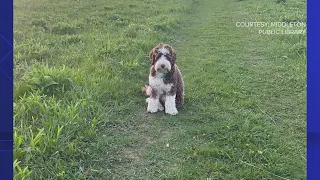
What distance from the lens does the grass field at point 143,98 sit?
1.92 meters

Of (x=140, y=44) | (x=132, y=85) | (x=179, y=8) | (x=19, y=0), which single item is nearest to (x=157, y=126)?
(x=132, y=85)

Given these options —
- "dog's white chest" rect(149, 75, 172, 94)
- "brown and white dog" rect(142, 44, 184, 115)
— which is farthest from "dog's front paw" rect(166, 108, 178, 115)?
"dog's white chest" rect(149, 75, 172, 94)

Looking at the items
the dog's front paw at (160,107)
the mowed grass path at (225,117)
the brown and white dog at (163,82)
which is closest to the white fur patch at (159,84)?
the brown and white dog at (163,82)

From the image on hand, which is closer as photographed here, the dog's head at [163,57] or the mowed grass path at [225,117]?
the mowed grass path at [225,117]

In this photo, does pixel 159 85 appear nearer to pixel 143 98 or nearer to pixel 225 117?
pixel 143 98

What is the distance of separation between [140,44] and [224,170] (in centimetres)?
74

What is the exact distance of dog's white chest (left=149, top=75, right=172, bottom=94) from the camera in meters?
2.37

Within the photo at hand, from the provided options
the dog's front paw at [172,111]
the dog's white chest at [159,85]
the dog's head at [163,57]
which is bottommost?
the dog's front paw at [172,111]

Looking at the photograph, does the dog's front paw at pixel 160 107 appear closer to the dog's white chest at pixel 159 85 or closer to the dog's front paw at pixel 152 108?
the dog's front paw at pixel 152 108

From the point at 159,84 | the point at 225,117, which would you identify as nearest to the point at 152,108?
the point at 159,84

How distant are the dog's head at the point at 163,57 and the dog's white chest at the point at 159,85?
0.05 m

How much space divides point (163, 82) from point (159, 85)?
0.04 meters

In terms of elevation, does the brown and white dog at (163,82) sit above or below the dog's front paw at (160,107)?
above

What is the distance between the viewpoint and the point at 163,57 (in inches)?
89.1
